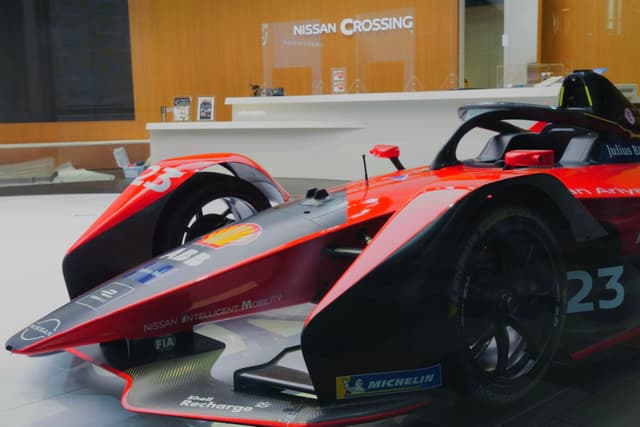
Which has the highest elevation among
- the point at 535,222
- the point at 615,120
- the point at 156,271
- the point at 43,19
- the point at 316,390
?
the point at 43,19

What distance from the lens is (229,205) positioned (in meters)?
2.44

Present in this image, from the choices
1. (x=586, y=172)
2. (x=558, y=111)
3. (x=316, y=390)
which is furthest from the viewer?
(x=558, y=111)

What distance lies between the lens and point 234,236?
6.15ft

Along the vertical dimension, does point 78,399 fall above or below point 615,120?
below

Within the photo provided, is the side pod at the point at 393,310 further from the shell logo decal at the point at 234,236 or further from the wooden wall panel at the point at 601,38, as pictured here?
the wooden wall panel at the point at 601,38

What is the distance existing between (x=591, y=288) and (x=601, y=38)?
1900 mm

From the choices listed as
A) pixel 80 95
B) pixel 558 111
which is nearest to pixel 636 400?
pixel 558 111

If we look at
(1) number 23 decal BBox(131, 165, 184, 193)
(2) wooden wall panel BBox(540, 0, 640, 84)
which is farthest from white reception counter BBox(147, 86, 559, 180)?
(1) number 23 decal BBox(131, 165, 184, 193)

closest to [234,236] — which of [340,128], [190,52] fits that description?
[340,128]

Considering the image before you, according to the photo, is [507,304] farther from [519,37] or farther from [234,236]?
[519,37]

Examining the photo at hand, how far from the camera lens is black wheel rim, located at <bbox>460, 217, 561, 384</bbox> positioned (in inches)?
55.4

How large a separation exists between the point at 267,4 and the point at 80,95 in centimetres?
251

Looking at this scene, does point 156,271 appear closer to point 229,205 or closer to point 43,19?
point 229,205

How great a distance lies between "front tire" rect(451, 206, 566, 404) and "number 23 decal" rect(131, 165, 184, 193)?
1174mm
